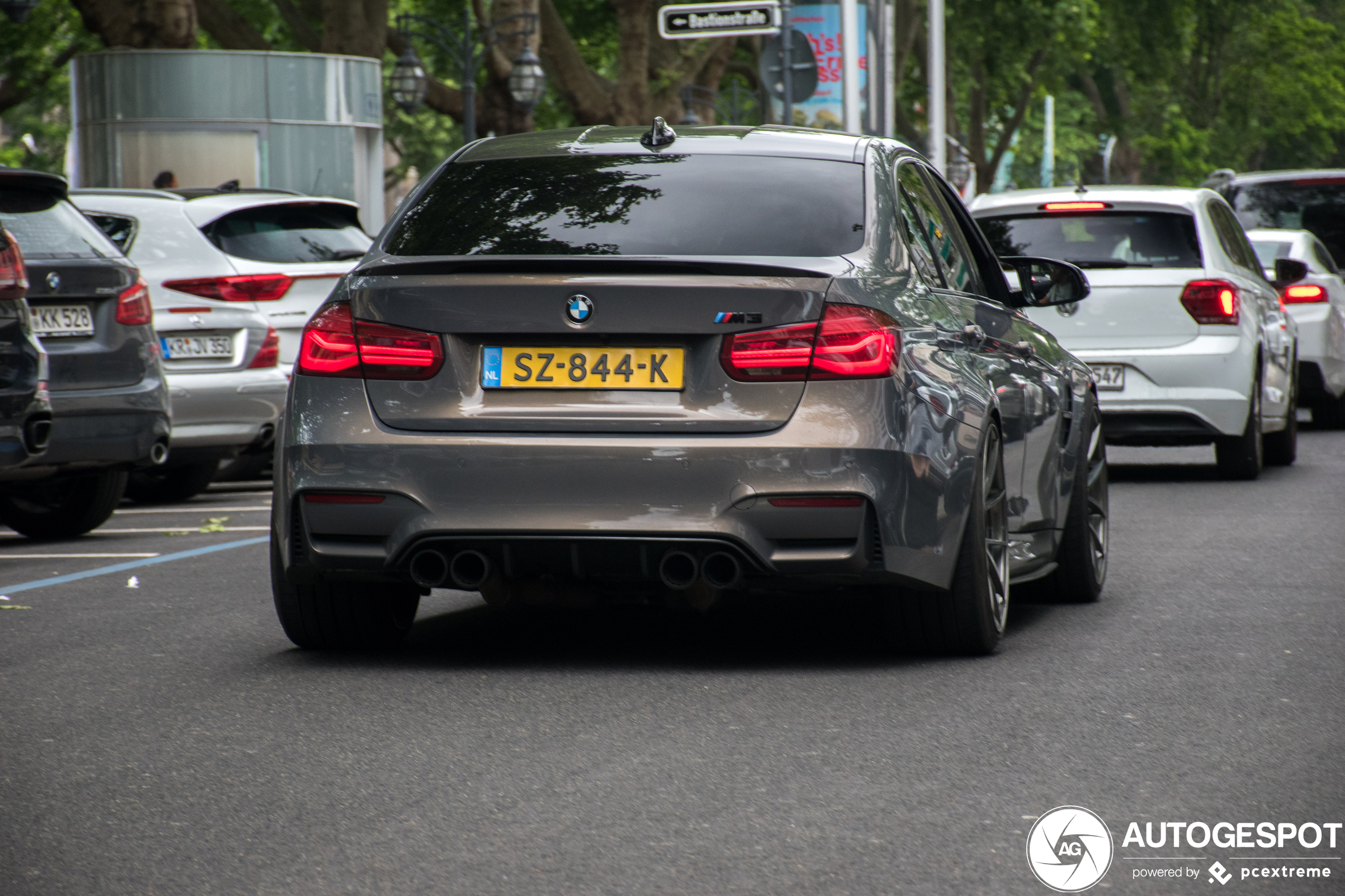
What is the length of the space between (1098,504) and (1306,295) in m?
9.59

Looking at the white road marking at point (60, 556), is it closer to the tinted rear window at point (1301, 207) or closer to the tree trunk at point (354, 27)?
the tinted rear window at point (1301, 207)

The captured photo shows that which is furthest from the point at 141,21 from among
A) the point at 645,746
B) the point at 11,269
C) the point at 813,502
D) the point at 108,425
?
the point at 645,746

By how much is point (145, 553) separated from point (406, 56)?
63.1ft

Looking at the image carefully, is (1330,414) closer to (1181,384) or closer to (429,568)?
(1181,384)

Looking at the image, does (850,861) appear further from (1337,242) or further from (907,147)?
(1337,242)

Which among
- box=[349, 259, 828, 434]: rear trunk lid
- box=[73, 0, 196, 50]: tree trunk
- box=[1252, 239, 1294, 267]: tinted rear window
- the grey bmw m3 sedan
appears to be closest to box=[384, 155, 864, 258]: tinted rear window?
the grey bmw m3 sedan

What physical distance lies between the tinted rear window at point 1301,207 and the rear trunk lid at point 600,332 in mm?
16286

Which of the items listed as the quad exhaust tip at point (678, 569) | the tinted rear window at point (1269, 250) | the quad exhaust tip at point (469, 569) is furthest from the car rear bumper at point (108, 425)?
the tinted rear window at point (1269, 250)

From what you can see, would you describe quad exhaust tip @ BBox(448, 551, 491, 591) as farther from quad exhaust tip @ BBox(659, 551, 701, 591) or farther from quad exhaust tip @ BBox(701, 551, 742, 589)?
quad exhaust tip @ BBox(701, 551, 742, 589)

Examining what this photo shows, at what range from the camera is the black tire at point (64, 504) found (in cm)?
1034

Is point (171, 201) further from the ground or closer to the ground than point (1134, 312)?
further from the ground

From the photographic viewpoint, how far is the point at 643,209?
244 inches

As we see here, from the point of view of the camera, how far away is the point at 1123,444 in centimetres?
1294

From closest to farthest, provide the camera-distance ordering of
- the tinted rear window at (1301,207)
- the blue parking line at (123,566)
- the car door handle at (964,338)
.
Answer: the car door handle at (964,338) < the blue parking line at (123,566) < the tinted rear window at (1301,207)
